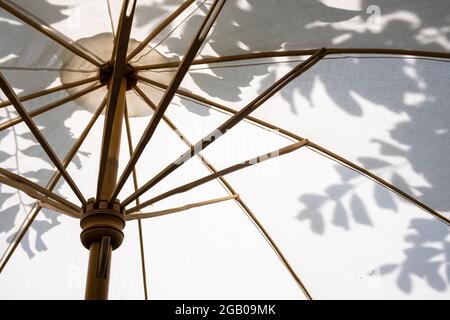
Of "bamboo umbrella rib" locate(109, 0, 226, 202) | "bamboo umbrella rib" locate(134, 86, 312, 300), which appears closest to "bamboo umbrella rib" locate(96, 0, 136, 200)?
"bamboo umbrella rib" locate(109, 0, 226, 202)

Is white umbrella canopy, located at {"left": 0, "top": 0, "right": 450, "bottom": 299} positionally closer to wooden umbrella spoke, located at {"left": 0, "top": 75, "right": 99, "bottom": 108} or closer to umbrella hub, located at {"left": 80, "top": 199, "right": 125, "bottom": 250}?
wooden umbrella spoke, located at {"left": 0, "top": 75, "right": 99, "bottom": 108}

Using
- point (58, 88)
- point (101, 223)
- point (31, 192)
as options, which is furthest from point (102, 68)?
point (101, 223)

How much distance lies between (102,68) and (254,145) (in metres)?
1.16

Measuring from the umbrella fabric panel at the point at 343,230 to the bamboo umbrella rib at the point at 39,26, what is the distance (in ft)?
4.55

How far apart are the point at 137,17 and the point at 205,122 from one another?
0.90 metres

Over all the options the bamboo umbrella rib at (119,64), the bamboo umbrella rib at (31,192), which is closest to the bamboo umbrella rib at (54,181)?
the bamboo umbrella rib at (31,192)

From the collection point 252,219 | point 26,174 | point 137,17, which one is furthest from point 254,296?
point 137,17

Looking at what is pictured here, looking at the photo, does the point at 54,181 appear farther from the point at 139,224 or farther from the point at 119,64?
the point at 119,64

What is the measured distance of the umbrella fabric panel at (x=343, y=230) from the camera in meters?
3.53

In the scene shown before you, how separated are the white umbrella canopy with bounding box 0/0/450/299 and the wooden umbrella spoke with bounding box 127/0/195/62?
2cm

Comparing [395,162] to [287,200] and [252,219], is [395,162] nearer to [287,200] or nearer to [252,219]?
[287,200]

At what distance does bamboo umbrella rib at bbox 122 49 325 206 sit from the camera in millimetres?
2564

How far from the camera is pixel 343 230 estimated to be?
144 inches

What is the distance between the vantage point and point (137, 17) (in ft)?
10.5
